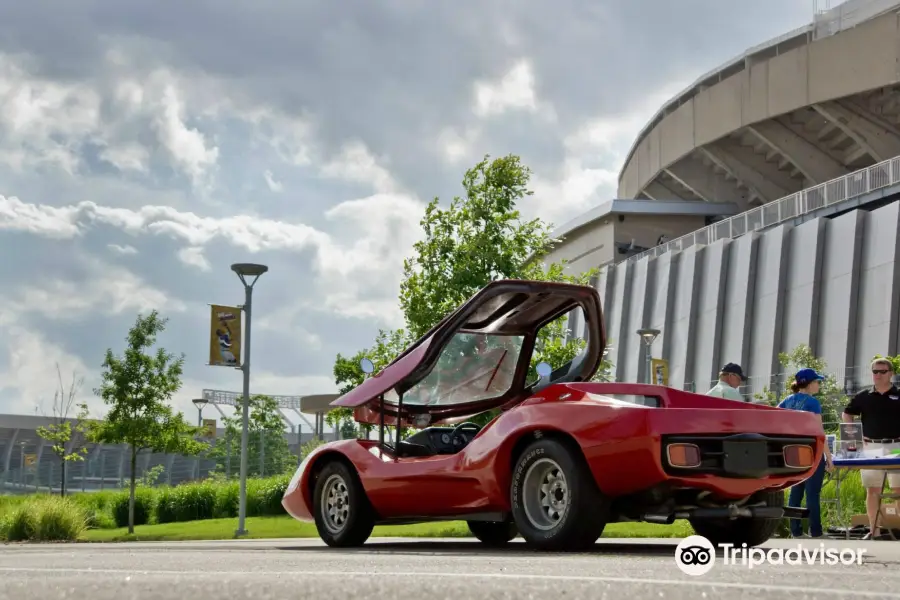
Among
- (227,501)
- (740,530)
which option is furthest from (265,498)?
(740,530)

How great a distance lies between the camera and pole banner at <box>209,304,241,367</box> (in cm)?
2342

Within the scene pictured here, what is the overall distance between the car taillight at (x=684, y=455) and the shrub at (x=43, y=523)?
529 inches

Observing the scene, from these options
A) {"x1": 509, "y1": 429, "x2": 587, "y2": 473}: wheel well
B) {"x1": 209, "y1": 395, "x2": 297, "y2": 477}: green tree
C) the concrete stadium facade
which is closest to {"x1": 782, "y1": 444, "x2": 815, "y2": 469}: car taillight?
{"x1": 509, "y1": 429, "x2": 587, "y2": 473}: wheel well

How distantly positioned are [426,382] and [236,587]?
5.40 m

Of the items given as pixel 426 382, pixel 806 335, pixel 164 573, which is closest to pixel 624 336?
pixel 806 335

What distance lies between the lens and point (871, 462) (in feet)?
30.5

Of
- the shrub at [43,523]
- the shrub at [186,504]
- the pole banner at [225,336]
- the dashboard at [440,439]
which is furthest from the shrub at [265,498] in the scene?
the dashboard at [440,439]

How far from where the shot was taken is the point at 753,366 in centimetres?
4306

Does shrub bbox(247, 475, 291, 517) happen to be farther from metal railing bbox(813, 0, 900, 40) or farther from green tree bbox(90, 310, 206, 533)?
metal railing bbox(813, 0, 900, 40)

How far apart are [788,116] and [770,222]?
324 inches

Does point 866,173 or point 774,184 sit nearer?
point 866,173

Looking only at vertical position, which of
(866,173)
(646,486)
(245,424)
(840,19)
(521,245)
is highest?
(840,19)

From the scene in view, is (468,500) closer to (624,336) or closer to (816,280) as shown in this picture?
(816,280)

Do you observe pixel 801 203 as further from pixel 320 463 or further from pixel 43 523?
pixel 320 463
